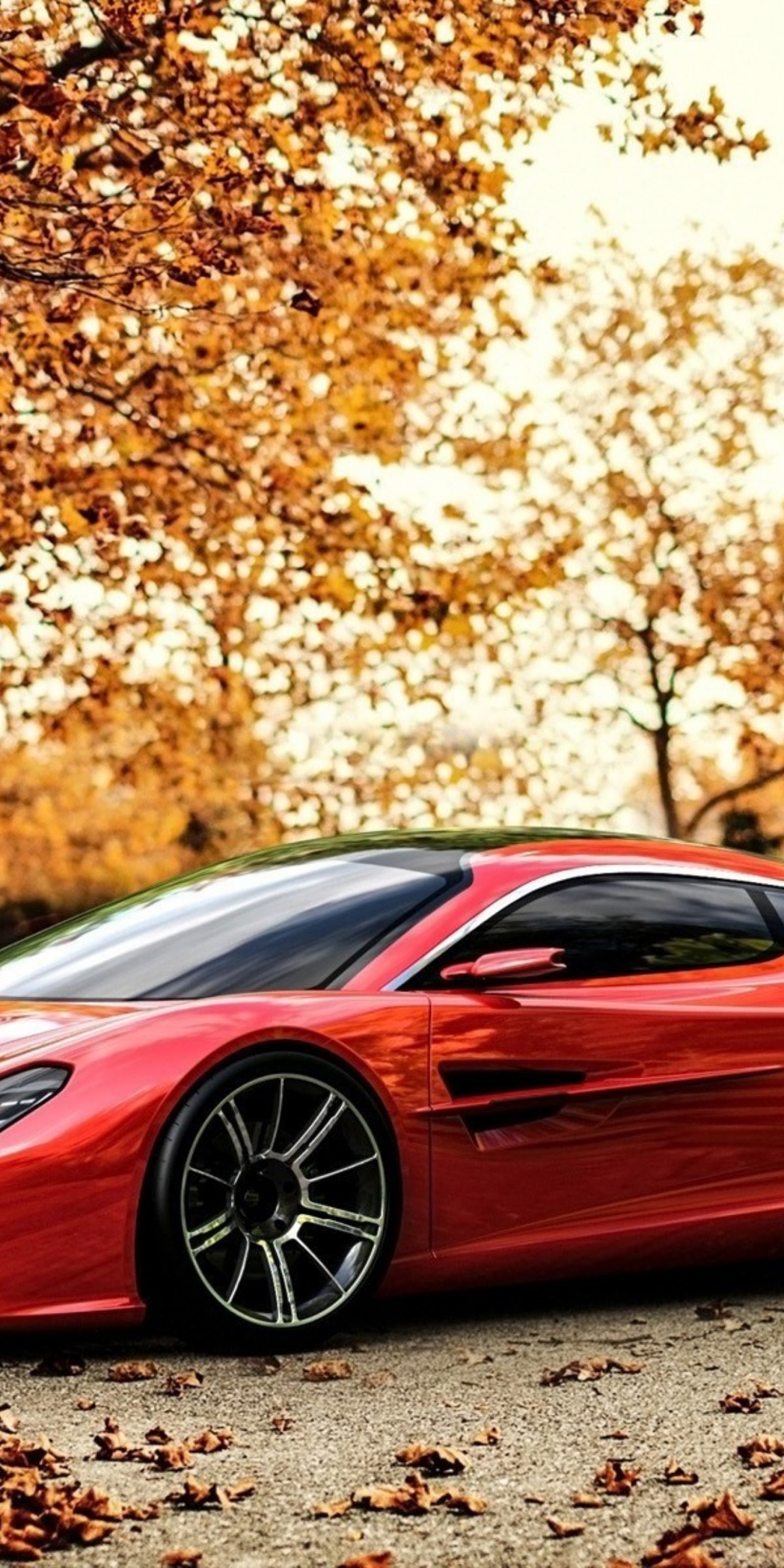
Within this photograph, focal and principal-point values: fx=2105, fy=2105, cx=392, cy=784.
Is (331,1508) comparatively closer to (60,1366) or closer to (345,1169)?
(60,1366)

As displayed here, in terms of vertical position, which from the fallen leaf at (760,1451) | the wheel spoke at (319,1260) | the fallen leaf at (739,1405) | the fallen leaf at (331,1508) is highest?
the wheel spoke at (319,1260)

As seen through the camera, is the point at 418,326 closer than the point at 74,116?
No

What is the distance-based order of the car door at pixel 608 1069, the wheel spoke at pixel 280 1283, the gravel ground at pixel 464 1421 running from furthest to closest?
the car door at pixel 608 1069 → the wheel spoke at pixel 280 1283 → the gravel ground at pixel 464 1421

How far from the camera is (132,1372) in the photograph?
5.00 meters

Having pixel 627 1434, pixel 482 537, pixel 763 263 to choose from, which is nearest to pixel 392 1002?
pixel 627 1434

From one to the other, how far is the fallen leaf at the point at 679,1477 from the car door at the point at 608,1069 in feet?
4.91

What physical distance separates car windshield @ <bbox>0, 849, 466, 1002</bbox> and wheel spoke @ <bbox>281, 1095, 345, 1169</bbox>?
417 mm

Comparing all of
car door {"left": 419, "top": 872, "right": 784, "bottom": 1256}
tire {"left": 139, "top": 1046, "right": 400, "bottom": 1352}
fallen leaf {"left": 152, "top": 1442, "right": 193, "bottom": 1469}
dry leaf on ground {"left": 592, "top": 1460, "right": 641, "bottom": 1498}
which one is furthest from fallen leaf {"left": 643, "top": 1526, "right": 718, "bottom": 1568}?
car door {"left": 419, "top": 872, "right": 784, "bottom": 1256}

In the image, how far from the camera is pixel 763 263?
28391 millimetres

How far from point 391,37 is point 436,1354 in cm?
779

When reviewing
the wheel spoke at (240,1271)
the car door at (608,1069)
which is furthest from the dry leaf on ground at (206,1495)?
the car door at (608,1069)

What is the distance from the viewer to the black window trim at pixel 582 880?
5.77m

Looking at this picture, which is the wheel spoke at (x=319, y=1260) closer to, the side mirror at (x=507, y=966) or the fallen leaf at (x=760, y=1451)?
the side mirror at (x=507, y=966)

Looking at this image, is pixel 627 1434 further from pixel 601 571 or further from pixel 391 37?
pixel 601 571
